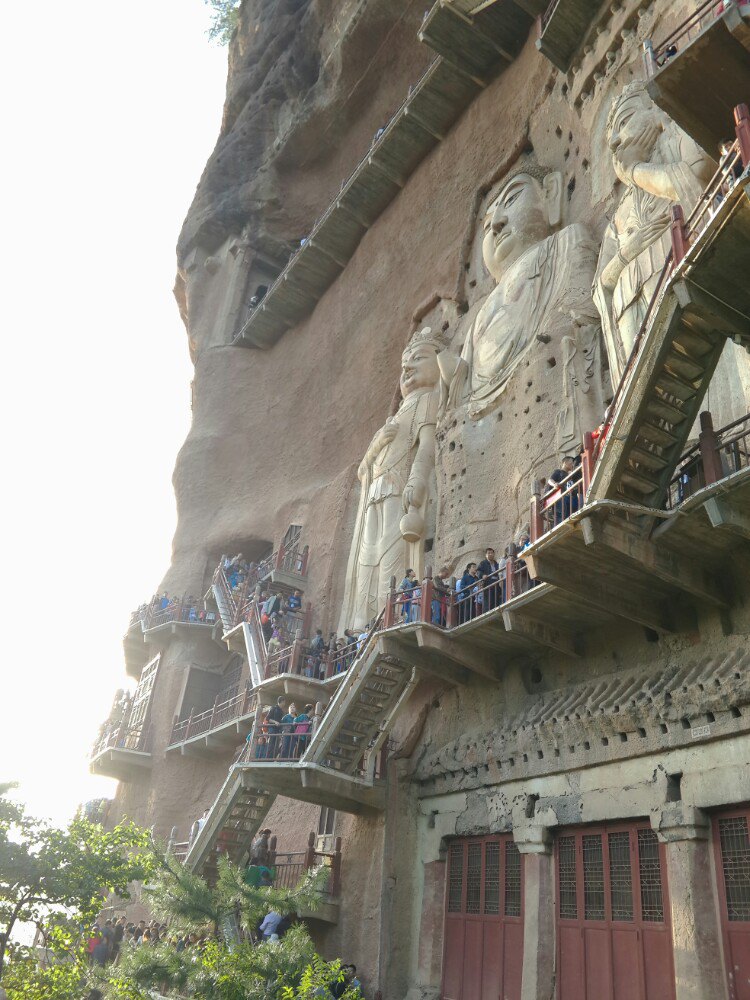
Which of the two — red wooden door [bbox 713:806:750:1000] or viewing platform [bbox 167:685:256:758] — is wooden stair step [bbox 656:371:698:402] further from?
viewing platform [bbox 167:685:256:758]

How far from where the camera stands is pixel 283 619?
20797 mm

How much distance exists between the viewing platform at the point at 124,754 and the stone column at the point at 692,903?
20.3m

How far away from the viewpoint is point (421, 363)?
67.4 ft

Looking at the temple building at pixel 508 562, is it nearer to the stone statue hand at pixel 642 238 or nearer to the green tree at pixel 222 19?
the stone statue hand at pixel 642 238

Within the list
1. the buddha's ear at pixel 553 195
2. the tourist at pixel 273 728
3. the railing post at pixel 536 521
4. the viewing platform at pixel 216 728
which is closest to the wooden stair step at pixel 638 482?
the railing post at pixel 536 521

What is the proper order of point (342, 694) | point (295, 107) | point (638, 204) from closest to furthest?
point (342, 694) < point (638, 204) < point (295, 107)

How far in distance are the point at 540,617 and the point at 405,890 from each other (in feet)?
16.7

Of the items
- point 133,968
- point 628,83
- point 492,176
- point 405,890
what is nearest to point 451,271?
point 492,176

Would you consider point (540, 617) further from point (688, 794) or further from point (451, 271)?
point (451, 271)

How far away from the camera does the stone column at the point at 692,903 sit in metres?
8.30

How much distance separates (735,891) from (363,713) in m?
6.44

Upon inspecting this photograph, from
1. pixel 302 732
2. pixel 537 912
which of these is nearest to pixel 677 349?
pixel 537 912

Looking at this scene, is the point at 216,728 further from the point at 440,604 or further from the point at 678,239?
the point at 678,239

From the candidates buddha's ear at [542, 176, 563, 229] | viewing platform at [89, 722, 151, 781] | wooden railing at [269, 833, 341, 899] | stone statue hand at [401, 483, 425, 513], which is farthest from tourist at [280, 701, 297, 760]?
viewing platform at [89, 722, 151, 781]
